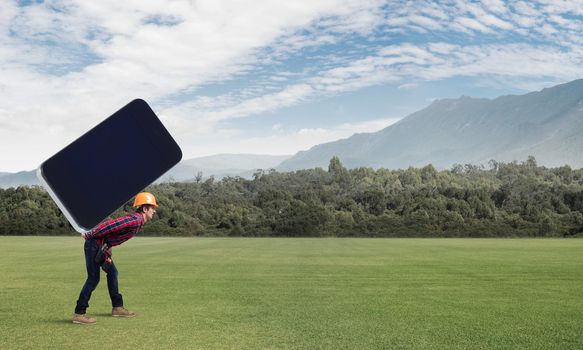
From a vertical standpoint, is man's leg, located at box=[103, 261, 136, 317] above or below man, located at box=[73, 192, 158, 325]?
below

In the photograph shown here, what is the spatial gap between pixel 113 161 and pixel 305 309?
20.5 feet

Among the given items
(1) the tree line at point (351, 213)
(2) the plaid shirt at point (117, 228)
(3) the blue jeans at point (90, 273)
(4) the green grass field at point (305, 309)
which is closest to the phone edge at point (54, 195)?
(4) the green grass field at point (305, 309)

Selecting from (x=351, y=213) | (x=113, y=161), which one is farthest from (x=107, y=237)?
(x=351, y=213)

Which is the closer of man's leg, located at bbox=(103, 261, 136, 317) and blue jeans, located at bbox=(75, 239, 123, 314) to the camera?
blue jeans, located at bbox=(75, 239, 123, 314)

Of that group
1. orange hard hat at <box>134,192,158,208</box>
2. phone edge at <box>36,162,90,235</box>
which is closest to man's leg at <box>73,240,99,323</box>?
orange hard hat at <box>134,192,158,208</box>

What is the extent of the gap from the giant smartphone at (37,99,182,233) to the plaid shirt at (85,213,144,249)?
3343 millimetres

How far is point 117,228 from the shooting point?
32.0 feet

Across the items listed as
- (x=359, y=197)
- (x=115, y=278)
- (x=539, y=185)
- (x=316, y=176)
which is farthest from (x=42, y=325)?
(x=316, y=176)

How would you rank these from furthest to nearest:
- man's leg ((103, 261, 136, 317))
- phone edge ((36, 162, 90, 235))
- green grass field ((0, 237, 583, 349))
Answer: man's leg ((103, 261, 136, 317)) < green grass field ((0, 237, 583, 349)) < phone edge ((36, 162, 90, 235))

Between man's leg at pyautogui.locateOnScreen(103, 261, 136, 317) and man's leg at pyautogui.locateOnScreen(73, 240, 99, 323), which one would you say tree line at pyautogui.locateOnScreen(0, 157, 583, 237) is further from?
man's leg at pyautogui.locateOnScreen(73, 240, 99, 323)

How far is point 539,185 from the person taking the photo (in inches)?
3954

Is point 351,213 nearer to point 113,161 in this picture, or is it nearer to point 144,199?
point 144,199

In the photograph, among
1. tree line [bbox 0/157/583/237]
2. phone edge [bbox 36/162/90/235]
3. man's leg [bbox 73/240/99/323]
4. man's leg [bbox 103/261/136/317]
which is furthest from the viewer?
tree line [bbox 0/157/583/237]

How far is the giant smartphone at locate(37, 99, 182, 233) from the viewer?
20.3 ft
